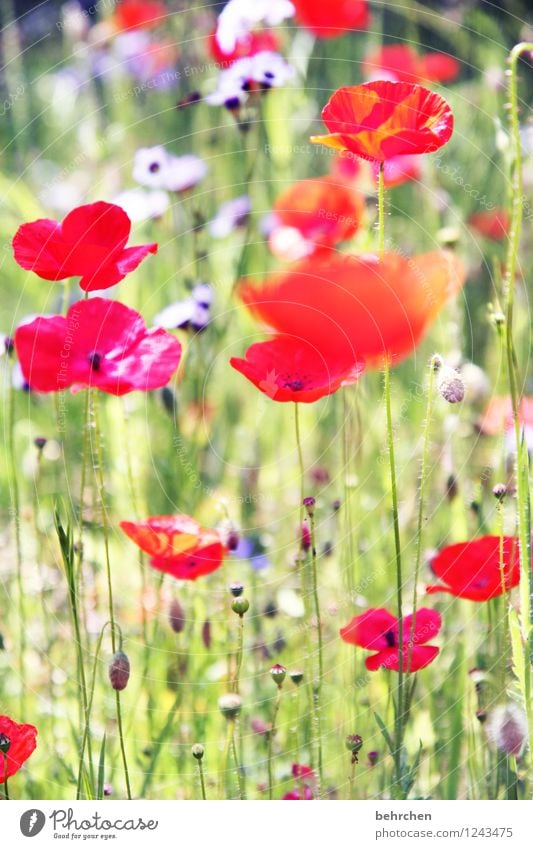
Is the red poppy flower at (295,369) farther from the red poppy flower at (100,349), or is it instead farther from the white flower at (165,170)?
the white flower at (165,170)

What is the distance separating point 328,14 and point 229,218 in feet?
0.66

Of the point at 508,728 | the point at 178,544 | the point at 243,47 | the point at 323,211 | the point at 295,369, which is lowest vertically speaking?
the point at 508,728

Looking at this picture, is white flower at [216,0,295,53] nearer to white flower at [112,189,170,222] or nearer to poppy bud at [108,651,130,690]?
white flower at [112,189,170,222]

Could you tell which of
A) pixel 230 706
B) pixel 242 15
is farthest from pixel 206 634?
pixel 242 15

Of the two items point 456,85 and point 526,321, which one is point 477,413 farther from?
point 456,85

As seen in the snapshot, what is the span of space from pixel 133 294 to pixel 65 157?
0.27 metres

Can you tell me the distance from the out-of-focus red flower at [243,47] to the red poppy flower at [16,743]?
1.67 feet

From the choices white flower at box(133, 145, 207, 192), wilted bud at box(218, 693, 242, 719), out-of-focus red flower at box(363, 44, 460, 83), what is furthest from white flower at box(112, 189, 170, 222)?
wilted bud at box(218, 693, 242, 719)

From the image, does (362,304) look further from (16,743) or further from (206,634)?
(16,743)

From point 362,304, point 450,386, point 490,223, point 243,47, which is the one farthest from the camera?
point 490,223

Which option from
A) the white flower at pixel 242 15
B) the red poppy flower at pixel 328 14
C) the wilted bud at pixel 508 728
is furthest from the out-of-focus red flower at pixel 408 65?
the wilted bud at pixel 508 728

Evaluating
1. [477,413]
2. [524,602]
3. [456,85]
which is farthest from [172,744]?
[456,85]

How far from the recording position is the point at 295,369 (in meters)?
0.64

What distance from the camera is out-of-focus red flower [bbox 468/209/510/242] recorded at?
951 millimetres
